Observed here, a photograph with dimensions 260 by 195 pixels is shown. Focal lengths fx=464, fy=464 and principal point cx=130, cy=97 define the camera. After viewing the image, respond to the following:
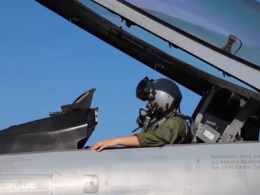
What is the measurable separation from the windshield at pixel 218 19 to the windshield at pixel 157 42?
25cm

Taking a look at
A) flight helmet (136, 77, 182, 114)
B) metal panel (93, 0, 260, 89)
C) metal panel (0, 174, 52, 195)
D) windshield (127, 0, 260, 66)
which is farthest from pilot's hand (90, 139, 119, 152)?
windshield (127, 0, 260, 66)

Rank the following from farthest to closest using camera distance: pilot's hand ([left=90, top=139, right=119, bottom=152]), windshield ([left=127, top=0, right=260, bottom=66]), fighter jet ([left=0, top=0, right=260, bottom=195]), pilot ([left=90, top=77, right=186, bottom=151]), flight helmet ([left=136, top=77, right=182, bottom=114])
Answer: flight helmet ([left=136, top=77, right=182, bottom=114]) → windshield ([left=127, top=0, right=260, bottom=66]) → pilot ([left=90, top=77, right=186, bottom=151]) → pilot's hand ([left=90, top=139, right=119, bottom=152]) → fighter jet ([left=0, top=0, right=260, bottom=195])

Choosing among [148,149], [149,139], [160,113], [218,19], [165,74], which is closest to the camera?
[148,149]

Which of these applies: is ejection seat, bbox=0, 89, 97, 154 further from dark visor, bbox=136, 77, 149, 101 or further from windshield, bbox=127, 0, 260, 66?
windshield, bbox=127, 0, 260, 66

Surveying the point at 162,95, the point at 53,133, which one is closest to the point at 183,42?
the point at 162,95

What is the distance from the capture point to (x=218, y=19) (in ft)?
15.4

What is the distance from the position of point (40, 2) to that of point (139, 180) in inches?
98.7

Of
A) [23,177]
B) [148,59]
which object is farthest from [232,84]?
[23,177]

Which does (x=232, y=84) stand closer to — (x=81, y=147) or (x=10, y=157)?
(x=81, y=147)

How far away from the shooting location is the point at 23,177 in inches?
161

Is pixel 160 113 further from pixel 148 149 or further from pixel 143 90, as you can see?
pixel 148 149

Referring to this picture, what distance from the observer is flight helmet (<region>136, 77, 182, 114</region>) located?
16.1ft

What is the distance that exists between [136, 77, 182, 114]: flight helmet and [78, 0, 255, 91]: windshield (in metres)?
0.36

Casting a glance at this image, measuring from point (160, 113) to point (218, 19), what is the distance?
1.15 m
